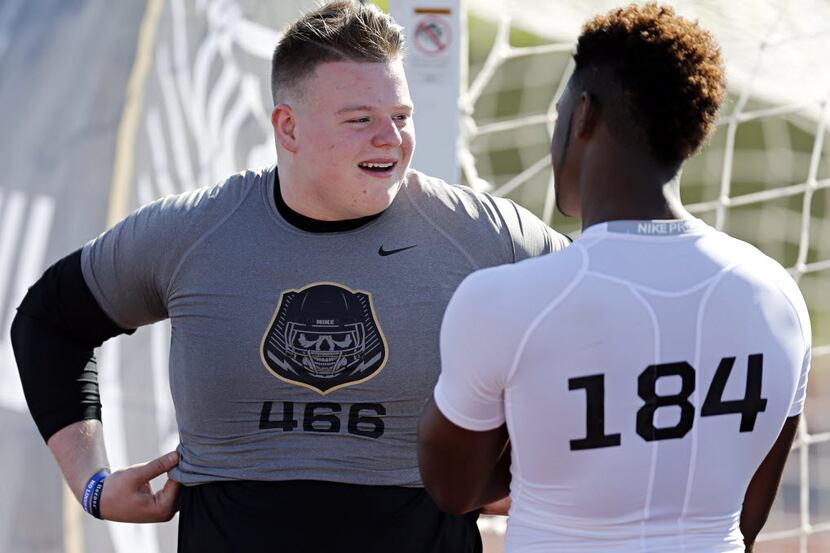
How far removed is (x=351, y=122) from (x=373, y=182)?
0.12m

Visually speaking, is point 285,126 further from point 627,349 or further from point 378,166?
point 627,349

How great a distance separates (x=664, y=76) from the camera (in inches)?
55.3

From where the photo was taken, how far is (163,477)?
305 centimetres

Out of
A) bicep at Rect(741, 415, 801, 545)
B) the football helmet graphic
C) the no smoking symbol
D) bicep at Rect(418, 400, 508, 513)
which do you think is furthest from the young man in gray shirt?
the no smoking symbol

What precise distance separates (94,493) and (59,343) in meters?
0.30

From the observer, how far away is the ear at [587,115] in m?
1.45

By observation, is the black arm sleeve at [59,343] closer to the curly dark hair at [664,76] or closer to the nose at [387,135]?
the nose at [387,135]

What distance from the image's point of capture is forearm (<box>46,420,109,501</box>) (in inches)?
82.7

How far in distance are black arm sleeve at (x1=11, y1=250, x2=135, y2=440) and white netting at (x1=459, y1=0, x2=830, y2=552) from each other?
50.7 inches

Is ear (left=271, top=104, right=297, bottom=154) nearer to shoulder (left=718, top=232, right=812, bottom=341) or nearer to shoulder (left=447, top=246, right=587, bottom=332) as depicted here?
shoulder (left=447, top=246, right=587, bottom=332)

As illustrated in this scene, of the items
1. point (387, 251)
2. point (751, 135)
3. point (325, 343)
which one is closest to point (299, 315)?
point (325, 343)

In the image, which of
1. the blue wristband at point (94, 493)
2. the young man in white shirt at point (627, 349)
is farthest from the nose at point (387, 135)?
the blue wristband at point (94, 493)

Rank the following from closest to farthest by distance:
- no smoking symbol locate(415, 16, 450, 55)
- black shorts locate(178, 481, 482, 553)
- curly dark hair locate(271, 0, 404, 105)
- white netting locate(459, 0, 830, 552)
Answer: black shorts locate(178, 481, 482, 553), curly dark hair locate(271, 0, 404, 105), no smoking symbol locate(415, 16, 450, 55), white netting locate(459, 0, 830, 552)

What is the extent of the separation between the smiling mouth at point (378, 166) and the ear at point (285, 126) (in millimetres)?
156
